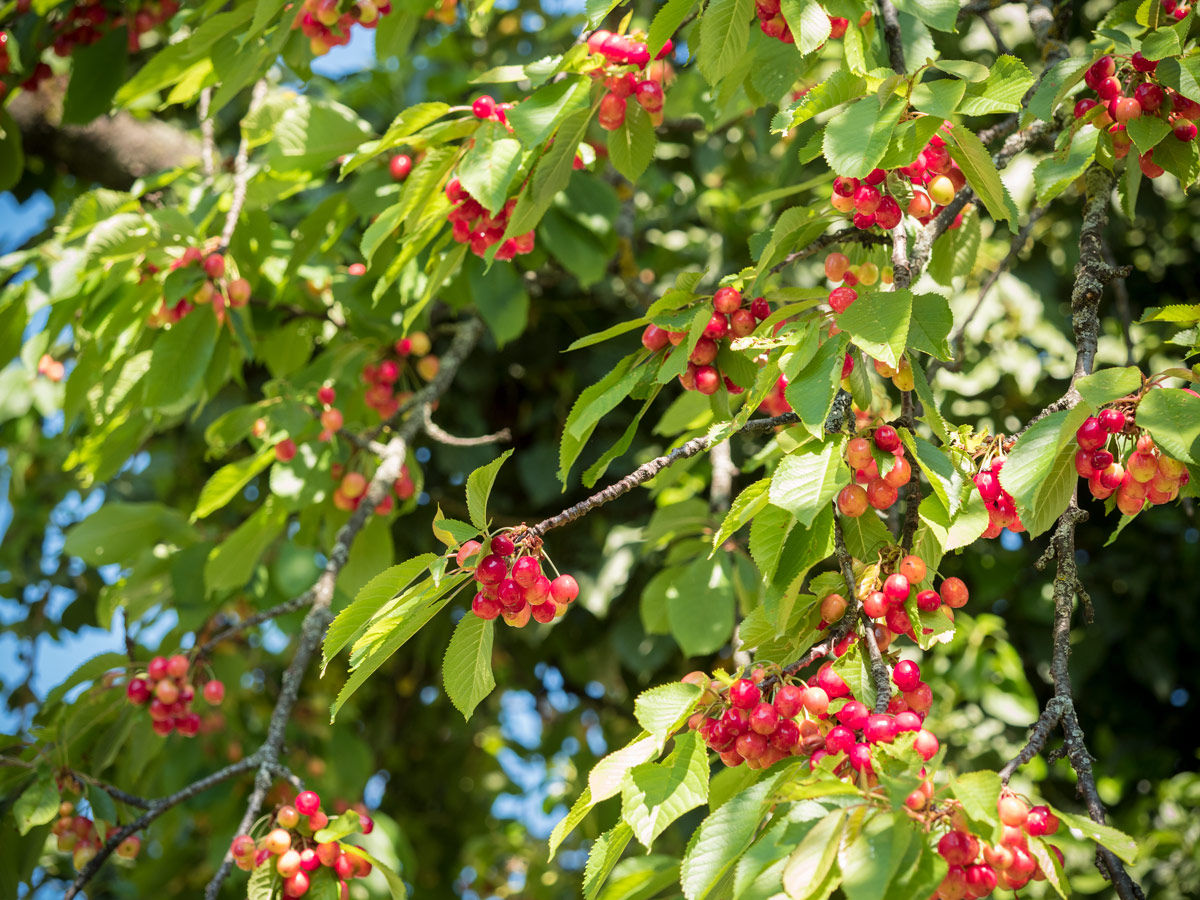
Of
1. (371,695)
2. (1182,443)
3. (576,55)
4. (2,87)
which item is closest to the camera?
(1182,443)

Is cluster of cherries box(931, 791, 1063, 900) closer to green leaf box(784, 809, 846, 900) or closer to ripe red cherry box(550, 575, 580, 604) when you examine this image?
green leaf box(784, 809, 846, 900)

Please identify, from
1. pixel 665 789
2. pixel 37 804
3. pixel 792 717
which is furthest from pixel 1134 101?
pixel 37 804

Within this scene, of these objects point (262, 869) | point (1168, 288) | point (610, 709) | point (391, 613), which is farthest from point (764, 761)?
point (1168, 288)

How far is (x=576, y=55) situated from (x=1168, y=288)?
91.1 inches

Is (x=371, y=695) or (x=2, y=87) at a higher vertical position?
(x=2, y=87)

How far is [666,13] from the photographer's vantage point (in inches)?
52.1

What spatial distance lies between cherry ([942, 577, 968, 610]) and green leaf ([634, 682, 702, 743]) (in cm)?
31

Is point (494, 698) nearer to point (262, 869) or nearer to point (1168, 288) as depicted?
point (262, 869)

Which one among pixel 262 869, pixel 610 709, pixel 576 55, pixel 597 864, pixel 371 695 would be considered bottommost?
pixel 371 695

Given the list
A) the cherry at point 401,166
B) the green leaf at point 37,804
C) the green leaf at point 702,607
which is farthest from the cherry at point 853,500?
the green leaf at point 37,804

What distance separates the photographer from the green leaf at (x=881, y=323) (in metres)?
0.99

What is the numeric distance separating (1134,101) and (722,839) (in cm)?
100

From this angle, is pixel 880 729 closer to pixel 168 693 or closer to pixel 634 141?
pixel 634 141

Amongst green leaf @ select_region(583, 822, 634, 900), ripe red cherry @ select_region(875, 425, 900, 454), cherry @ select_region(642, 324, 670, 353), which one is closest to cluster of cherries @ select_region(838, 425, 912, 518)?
ripe red cherry @ select_region(875, 425, 900, 454)
